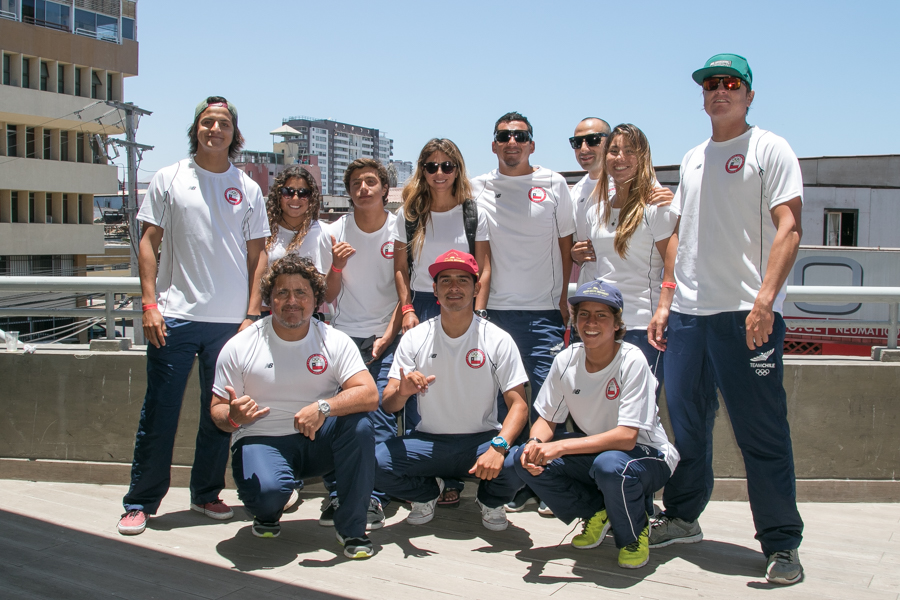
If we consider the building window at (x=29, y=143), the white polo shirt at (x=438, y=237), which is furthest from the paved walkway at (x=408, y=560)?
the building window at (x=29, y=143)

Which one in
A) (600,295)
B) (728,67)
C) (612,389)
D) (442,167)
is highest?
(728,67)

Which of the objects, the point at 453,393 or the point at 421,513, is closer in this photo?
the point at 453,393

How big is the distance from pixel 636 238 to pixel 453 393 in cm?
121

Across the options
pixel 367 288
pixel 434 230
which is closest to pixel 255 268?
pixel 367 288

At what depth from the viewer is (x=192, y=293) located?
386 centimetres

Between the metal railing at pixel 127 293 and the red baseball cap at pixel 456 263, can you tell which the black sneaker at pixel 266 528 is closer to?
the red baseball cap at pixel 456 263

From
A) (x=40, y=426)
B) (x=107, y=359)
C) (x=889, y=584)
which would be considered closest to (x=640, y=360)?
(x=889, y=584)

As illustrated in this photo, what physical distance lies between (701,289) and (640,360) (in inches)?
16.5

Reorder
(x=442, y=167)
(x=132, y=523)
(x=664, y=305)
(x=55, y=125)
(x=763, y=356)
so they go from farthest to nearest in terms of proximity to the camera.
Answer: (x=55, y=125) → (x=442, y=167) → (x=132, y=523) → (x=664, y=305) → (x=763, y=356)

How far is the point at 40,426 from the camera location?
185 inches

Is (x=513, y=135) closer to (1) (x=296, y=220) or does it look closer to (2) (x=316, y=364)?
(1) (x=296, y=220)

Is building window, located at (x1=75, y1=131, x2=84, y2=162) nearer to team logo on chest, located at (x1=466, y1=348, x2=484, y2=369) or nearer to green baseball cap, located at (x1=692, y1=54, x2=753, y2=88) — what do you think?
team logo on chest, located at (x1=466, y1=348, x2=484, y2=369)

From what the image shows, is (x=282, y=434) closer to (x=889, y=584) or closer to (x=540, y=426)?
(x=540, y=426)

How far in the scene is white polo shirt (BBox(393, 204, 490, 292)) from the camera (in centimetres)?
415
